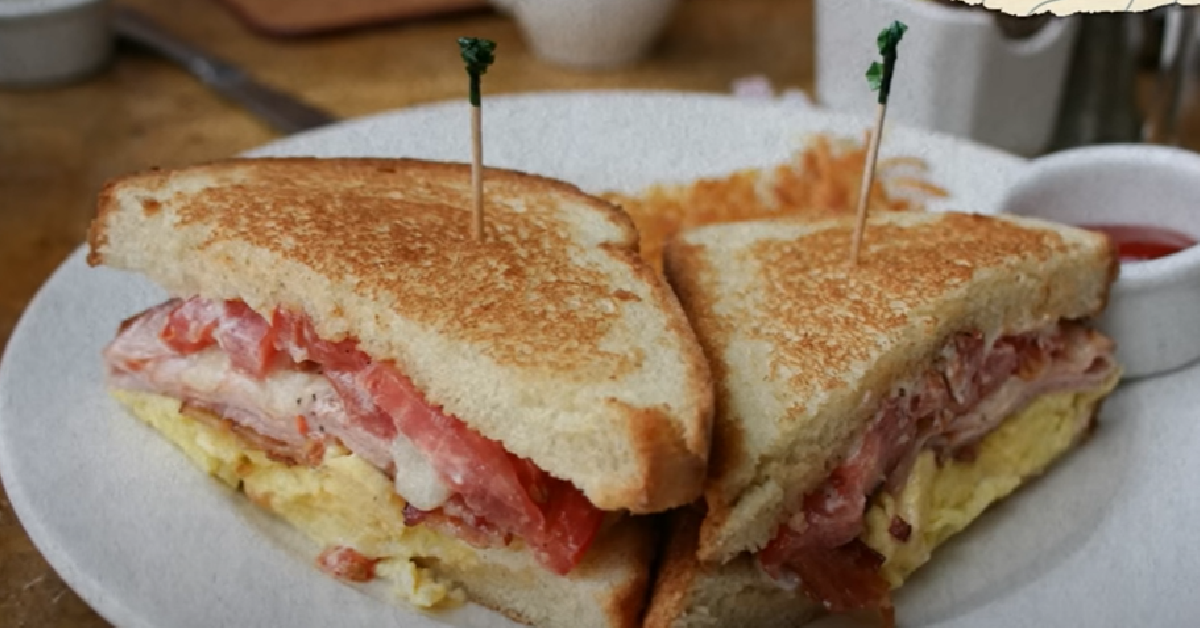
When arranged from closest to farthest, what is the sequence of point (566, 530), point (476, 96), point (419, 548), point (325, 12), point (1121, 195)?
point (566, 530) → point (419, 548) → point (476, 96) → point (1121, 195) → point (325, 12)

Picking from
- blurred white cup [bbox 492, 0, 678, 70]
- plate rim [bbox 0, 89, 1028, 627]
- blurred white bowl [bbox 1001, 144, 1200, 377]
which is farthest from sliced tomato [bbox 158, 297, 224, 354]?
blurred white cup [bbox 492, 0, 678, 70]

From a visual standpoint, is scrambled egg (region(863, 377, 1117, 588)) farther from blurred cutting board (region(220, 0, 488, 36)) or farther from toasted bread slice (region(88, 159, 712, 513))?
blurred cutting board (region(220, 0, 488, 36))

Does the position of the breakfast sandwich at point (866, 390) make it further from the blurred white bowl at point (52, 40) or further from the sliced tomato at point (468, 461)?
the blurred white bowl at point (52, 40)

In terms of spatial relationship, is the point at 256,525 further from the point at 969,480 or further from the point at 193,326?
the point at 969,480

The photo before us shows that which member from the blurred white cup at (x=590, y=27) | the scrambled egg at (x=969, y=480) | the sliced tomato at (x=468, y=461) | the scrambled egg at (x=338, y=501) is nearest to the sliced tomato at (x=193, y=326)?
the scrambled egg at (x=338, y=501)

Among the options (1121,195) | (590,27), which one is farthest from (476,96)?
(590,27)
